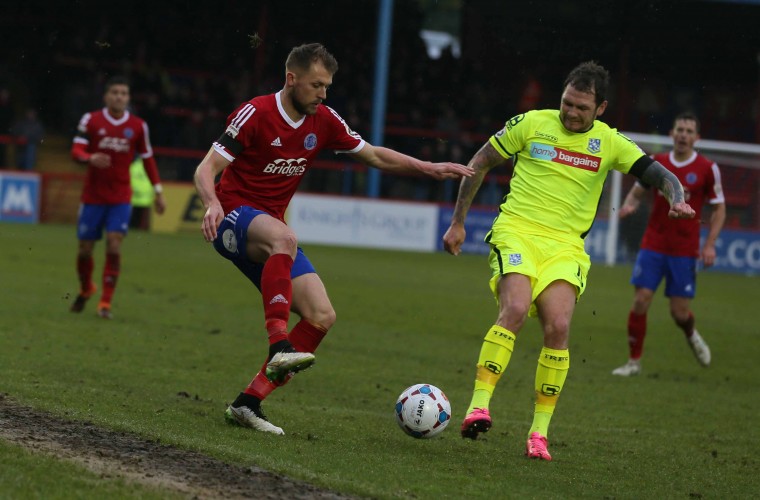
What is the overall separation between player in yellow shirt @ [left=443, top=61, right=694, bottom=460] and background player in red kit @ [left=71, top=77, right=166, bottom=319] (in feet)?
18.7

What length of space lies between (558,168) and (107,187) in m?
6.24

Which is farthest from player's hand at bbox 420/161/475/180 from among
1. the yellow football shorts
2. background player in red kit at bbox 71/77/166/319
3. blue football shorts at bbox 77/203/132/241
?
blue football shorts at bbox 77/203/132/241

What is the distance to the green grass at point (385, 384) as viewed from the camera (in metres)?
5.69

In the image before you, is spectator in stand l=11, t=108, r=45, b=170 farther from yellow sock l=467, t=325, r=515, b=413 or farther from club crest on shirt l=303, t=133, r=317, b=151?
yellow sock l=467, t=325, r=515, b=413

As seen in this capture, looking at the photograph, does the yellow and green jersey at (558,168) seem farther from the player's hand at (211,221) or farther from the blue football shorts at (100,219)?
the blue football shorts at (100,219)

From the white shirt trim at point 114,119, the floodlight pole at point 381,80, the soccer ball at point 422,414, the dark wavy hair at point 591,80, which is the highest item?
the floodlight pole at point 381,80

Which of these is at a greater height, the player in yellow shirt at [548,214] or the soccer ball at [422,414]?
the player in yellow shirt at [548,214]

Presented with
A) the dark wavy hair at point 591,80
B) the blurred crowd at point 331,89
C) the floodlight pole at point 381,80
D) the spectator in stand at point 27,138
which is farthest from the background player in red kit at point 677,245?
the spectator in stand at point 27,138

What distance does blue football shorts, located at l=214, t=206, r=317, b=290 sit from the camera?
6355 millimetres

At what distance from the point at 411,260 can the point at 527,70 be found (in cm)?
934

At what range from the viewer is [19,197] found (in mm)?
24609

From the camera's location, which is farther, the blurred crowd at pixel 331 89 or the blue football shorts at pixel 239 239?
the blurred crowd at pixel 331 89

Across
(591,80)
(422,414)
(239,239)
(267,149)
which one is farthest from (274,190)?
(591,80)

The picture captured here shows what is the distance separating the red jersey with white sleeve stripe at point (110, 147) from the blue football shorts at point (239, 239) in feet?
17.6
